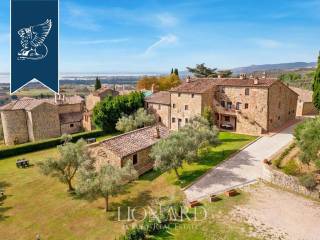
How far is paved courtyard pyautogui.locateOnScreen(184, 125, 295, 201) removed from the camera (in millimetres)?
23998

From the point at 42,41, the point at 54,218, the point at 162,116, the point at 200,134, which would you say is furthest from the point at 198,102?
the point at 42,41

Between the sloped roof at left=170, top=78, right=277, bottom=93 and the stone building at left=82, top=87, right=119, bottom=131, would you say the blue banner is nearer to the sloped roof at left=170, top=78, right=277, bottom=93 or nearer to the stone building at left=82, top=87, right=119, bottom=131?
the sloped roof at left=170, top=78, right=277, bottom=93

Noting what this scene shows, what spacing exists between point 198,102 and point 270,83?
10.1 m

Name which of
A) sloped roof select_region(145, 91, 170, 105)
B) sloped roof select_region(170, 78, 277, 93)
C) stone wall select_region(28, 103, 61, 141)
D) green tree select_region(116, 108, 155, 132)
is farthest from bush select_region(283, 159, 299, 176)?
stone wall select_region(28, 103, 61, 141)

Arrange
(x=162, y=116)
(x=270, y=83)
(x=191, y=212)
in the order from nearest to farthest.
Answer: (x=191, y=212), (x=270, y=83), (x=162, y=116)

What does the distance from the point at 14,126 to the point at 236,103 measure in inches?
1415

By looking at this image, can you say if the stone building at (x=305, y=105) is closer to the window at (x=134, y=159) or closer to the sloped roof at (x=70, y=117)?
the window at (x=134, y=159)

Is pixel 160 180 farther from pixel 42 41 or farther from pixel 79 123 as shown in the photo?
pixel 79 123

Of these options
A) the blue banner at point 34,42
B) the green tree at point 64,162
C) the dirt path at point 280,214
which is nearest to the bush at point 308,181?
the dirt path at point 280,214

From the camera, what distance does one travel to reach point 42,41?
14.7 metres

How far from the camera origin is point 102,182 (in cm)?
2133

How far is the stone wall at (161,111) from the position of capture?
46.5 m

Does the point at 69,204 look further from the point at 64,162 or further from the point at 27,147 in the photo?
the point at 27,147

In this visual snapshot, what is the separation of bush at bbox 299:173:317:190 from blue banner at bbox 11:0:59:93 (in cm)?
1916
